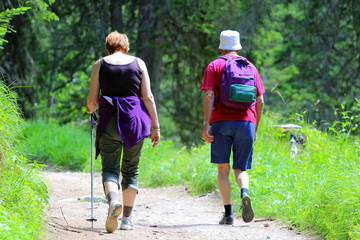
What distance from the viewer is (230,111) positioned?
245 inches

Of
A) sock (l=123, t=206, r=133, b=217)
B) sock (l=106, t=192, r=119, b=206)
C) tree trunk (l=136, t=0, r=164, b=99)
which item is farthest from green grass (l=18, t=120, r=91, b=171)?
sock (l=106, t=192, r=119, b=206)

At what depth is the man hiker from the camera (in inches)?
242

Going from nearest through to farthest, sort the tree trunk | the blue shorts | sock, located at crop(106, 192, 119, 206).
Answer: sock, located at crop(106, 192, 119, 206)
the blue shorts
the tree trunk

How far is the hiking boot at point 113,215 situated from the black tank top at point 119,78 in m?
1.04

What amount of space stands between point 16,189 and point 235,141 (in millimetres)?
2219

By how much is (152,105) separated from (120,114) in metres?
0.34

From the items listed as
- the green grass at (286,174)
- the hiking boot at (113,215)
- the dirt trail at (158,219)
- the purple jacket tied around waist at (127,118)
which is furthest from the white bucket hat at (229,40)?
the hiking boot at (113,215)

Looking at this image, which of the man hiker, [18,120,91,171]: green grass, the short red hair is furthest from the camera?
[18,120,91,171]: green grass

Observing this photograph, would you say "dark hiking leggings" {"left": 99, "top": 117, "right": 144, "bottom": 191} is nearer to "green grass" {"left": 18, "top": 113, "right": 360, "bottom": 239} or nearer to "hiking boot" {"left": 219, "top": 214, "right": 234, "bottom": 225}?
"hiking boot" {"left": 219, "top": 214, "right": 234, "bottom": 225}

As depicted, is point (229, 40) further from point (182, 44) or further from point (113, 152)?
point (182, 44)

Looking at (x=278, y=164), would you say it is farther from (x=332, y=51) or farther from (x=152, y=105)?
(x=332, y=51)

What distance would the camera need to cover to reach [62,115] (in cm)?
1861

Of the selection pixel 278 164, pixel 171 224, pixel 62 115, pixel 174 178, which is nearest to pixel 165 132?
pixel 62 115

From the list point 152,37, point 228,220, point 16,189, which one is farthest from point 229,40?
point 152,37
